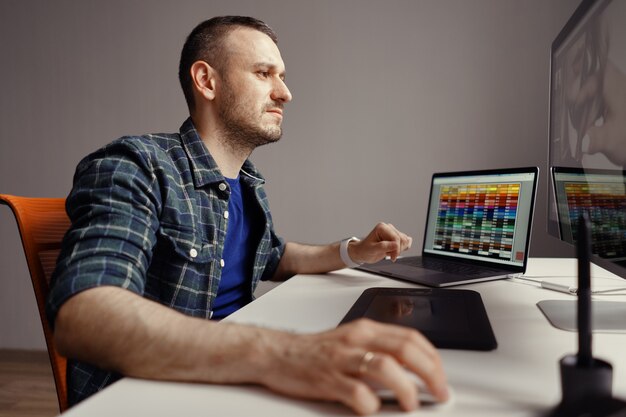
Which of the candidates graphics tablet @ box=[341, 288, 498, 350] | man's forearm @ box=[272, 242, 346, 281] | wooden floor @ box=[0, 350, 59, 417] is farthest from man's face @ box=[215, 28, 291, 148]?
wooden floor @ box=[0, 350, 59, 417]

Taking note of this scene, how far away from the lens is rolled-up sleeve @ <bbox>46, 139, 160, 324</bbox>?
0.63 meters

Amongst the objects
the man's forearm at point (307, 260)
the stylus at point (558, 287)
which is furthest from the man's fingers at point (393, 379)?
the man's forearm at point (307, 260)

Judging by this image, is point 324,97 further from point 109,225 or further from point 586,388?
point 586,388

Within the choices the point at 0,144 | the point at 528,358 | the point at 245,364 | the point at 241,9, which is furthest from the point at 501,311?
the point at 0,144

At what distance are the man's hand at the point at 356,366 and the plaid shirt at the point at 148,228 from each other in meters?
0.29

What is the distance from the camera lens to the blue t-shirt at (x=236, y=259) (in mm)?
1154

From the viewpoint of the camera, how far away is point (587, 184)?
0.83 metres

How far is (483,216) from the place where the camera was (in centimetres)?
127

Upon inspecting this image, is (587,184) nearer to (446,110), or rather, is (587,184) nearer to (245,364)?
(245,364)

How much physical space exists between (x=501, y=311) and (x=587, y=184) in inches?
10.3

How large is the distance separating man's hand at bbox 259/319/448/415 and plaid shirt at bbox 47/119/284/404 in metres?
0.29

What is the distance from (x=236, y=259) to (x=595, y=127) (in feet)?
2.67

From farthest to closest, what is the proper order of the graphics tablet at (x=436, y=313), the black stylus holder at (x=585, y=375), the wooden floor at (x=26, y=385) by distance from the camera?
the wooden floor at (x=26, y=385), the graphics tablet at (x=436, y=313), the black stylus holder at (x=585, y=375)

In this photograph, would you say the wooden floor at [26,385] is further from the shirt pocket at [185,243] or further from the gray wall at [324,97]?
the shirt pocket at [185,243]
